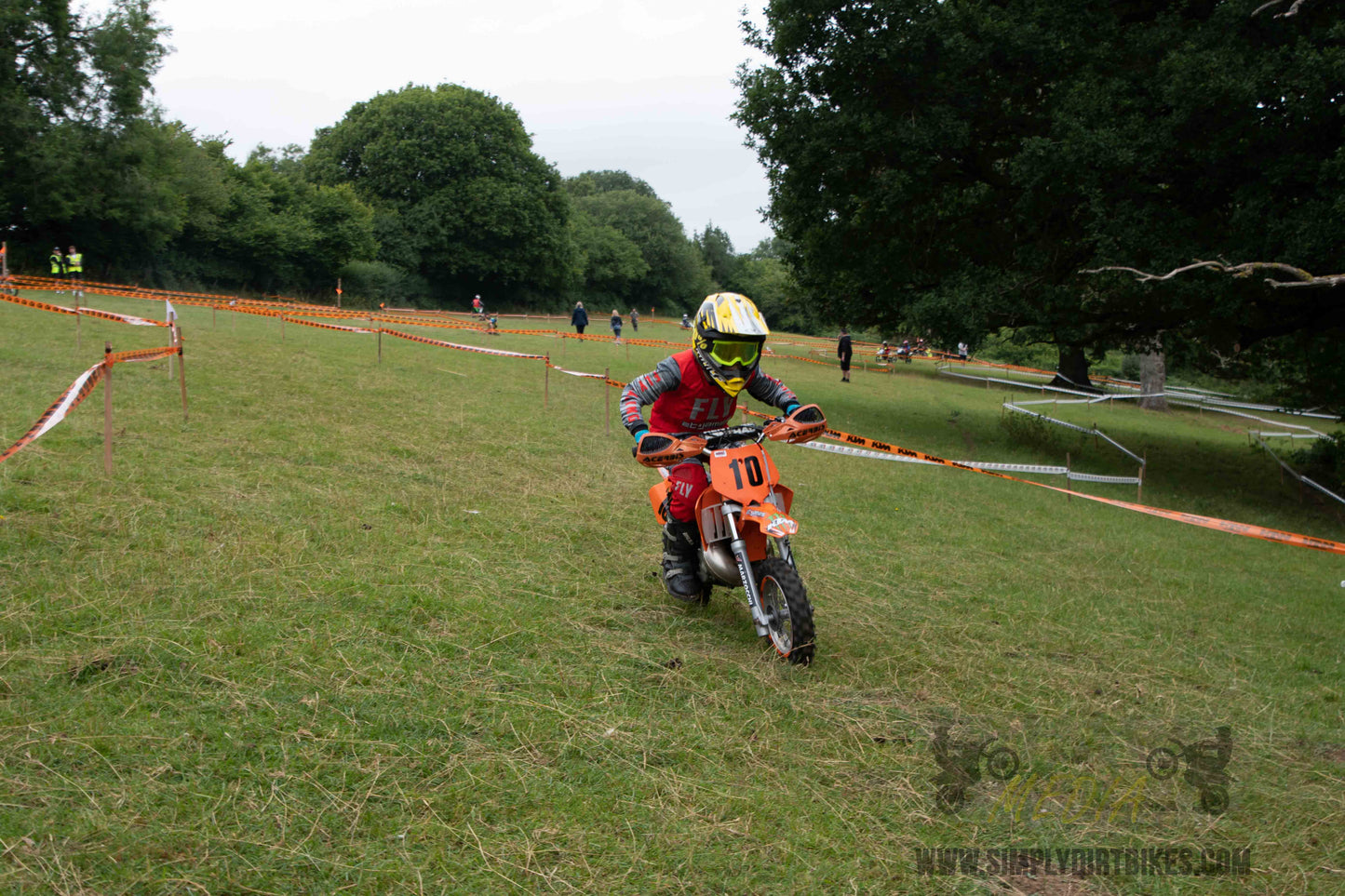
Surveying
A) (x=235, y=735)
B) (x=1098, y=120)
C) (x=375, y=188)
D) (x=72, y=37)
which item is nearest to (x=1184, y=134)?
(x=1098, y=120)

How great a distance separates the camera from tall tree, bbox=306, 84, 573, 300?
199ft

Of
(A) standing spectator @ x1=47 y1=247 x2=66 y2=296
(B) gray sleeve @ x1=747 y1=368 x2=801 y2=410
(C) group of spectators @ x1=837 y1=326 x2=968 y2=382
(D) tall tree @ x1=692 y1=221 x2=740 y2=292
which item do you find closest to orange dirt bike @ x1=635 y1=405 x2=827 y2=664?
(B) gray sleeve @ x1=747 y1=368 x2=801 y2=410

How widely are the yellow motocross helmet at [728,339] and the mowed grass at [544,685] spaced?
1681mm

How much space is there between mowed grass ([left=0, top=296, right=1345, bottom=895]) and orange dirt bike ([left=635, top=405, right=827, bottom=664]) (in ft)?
1.01

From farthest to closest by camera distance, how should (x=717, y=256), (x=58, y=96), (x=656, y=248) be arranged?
(x=717, y=256), (x=656, y=248), (x=58, y=96)

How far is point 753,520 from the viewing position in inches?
206

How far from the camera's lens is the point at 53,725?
11.8 feet

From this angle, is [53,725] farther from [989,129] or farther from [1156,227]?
[989,129]

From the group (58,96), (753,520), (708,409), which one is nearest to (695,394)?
(708,409)

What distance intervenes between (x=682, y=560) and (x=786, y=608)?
120 cm

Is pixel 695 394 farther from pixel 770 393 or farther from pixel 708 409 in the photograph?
pixel 770 393

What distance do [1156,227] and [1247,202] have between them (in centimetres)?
127

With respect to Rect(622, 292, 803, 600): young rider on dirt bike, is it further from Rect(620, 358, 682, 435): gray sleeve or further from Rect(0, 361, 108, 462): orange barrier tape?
Rect(0, 361, 108, 462): orange barrier tape

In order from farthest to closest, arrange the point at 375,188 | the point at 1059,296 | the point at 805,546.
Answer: the point at 375,188
the point at 1059,296
the point at 805,546
